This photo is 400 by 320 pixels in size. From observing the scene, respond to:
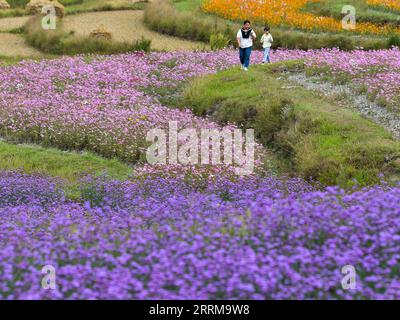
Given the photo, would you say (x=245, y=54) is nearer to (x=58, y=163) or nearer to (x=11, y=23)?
(x=58, y=163)

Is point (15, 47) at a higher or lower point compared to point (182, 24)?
lower

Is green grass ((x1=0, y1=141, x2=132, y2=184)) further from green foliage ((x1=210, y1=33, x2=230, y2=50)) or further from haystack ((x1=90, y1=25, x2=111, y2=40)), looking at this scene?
haystack ((x1=90, y1=25, x2=111, y2=40))

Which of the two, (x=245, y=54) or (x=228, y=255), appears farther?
(x=245, y=54)

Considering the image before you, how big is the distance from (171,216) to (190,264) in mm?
2181

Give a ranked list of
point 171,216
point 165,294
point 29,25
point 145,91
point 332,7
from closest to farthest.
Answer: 1. point 165,294
2. point 171,216
3. point 145,91
4. point 29,25
5. point 332,7

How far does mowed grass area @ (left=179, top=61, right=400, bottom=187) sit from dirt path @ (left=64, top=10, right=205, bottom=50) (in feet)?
36.9

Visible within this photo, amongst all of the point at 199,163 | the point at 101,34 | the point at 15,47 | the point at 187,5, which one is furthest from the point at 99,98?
the point at 187,5

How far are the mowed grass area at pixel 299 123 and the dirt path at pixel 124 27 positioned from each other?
36.9 feet

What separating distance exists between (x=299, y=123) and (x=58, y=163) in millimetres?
5476

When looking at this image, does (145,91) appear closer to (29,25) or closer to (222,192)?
(222,192)

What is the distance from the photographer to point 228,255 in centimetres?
615

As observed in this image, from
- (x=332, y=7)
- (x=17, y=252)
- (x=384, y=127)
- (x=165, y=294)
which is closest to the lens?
(x=165, y=294)

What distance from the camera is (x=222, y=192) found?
12766 millimetres
